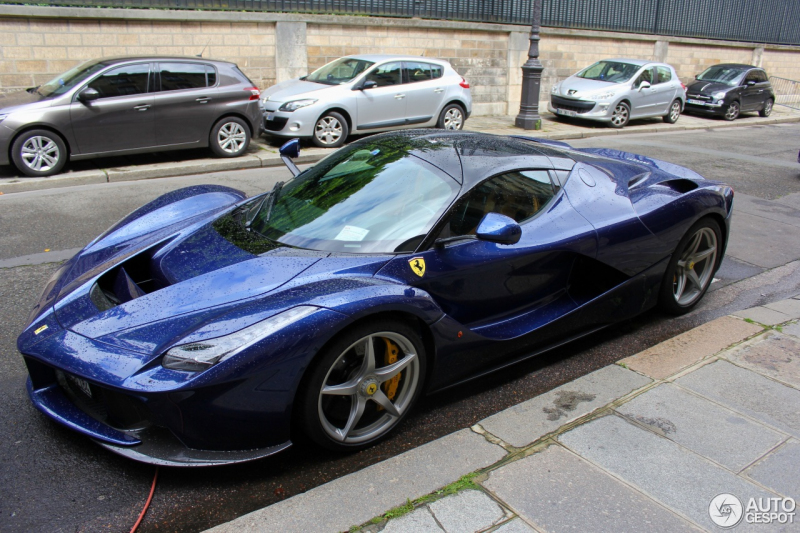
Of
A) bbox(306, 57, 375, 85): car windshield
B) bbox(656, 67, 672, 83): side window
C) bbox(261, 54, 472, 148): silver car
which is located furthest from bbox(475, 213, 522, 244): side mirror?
bbox(656, 67, 672, 83): side window

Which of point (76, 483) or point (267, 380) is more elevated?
point (267, 380)

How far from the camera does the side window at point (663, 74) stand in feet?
53.0

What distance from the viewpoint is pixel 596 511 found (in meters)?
2.46

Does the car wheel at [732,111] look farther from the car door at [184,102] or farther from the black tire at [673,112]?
the car door at [184,102]

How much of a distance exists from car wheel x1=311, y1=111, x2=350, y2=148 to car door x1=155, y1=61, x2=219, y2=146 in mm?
1829

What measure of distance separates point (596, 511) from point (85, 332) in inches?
87.6

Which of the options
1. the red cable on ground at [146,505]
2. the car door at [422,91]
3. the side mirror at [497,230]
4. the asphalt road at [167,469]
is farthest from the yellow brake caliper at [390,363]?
the car door at [422,91]

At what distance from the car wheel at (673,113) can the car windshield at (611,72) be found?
5.70 ft

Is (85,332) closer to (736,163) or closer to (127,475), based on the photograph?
(127,475)

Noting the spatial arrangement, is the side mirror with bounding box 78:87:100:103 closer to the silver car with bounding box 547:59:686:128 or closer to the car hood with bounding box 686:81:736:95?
the silver car with bounding box 547:59:686:128

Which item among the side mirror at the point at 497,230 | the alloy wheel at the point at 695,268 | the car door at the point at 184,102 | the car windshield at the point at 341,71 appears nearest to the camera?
the side mirror at the point at 497,230

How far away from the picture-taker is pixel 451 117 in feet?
40.3

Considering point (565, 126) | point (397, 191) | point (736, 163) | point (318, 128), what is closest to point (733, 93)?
point (565, 126)

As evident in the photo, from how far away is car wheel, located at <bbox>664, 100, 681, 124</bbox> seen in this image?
54.7ft
